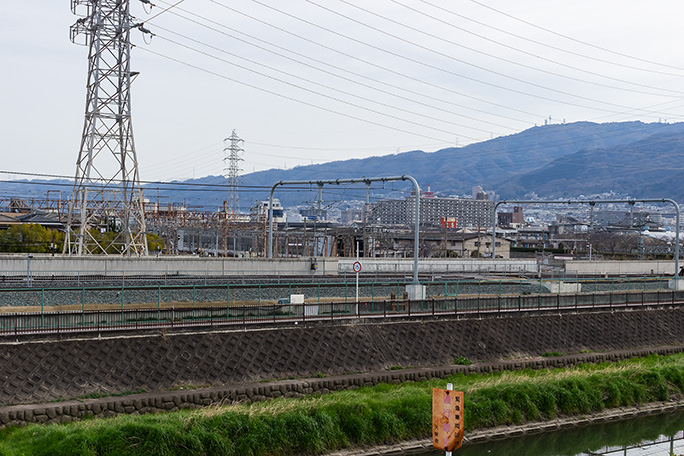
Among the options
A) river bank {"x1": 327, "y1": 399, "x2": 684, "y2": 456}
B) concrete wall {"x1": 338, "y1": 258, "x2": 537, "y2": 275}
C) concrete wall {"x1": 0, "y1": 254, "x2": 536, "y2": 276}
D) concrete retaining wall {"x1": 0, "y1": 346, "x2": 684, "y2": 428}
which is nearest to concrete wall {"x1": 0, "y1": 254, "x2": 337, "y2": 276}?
concrete wall {"x1": 0, "y1": 254, "x2": 536, "y2": 276}

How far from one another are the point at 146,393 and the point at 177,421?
290 centimetres

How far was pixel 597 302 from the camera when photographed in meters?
38.4

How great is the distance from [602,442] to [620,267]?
44762 mm

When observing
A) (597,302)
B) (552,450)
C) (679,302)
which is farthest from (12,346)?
(679,302)

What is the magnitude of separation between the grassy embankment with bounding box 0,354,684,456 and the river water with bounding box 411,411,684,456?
0.85 metres

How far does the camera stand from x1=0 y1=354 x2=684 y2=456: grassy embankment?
17625mm

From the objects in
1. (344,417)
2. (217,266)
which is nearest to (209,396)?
(344,417)

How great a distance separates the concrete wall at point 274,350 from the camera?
20.9 meters

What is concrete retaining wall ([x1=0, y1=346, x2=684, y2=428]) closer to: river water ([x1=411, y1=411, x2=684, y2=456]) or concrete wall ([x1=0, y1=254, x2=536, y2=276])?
river water ([x1=411, y1=411, x2=684, y2=456])

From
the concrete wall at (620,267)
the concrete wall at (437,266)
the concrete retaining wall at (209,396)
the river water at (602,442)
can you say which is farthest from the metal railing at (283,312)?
the concrete wall at (620,267)

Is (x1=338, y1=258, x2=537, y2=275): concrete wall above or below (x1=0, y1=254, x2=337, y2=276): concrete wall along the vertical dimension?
below

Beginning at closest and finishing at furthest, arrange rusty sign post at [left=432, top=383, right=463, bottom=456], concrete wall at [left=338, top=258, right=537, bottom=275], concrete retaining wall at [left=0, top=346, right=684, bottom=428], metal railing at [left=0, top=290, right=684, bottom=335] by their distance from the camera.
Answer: rusty sign post at [left=432, top=383, right=463, bottom=456] < concrete retaining wall at [left=0, top=346, right=684, bottom=428] < metal railing at [left=0, top=290, right=684, bottom=335] < concrete wall at [left=338, top=258, right=537, bottom=275]

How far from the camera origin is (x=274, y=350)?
83.4ft

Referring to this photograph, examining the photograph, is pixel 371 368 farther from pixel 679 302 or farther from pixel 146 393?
pixel 679 302
